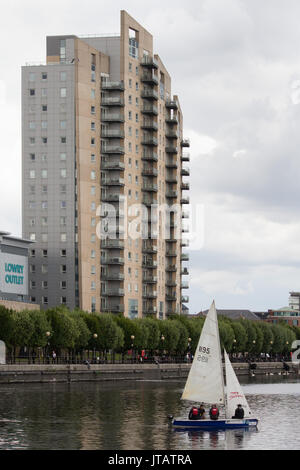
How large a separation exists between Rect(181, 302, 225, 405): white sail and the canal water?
3562 mm

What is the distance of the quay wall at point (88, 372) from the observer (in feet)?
472

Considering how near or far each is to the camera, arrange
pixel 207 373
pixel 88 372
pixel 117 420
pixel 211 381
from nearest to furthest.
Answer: pixel 211 381 → pixel 207 373 → pixel 117 420 → pixel 88 372

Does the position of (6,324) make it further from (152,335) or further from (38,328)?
(152,335)

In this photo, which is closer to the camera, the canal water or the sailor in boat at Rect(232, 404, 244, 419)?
the canal water

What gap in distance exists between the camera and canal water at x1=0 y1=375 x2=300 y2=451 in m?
84.6

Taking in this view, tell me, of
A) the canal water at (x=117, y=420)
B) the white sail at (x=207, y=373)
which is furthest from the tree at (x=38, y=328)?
the white sail at (x=207, y=373)

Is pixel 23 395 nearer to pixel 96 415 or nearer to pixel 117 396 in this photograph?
pixel 117 396

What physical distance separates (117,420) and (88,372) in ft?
191

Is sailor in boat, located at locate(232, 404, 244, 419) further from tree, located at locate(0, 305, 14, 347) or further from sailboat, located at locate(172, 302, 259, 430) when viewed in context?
tree, located at locate(0, 305, 14, 347)

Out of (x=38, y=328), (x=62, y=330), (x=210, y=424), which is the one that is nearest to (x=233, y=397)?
(x=210, y=424)

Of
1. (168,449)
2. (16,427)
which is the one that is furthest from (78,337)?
(168,449)

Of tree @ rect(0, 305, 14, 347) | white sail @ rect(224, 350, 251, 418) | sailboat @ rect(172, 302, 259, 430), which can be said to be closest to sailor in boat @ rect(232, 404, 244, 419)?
sailboat @ rect(172, 302, 259, 430)

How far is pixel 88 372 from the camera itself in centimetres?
16100
